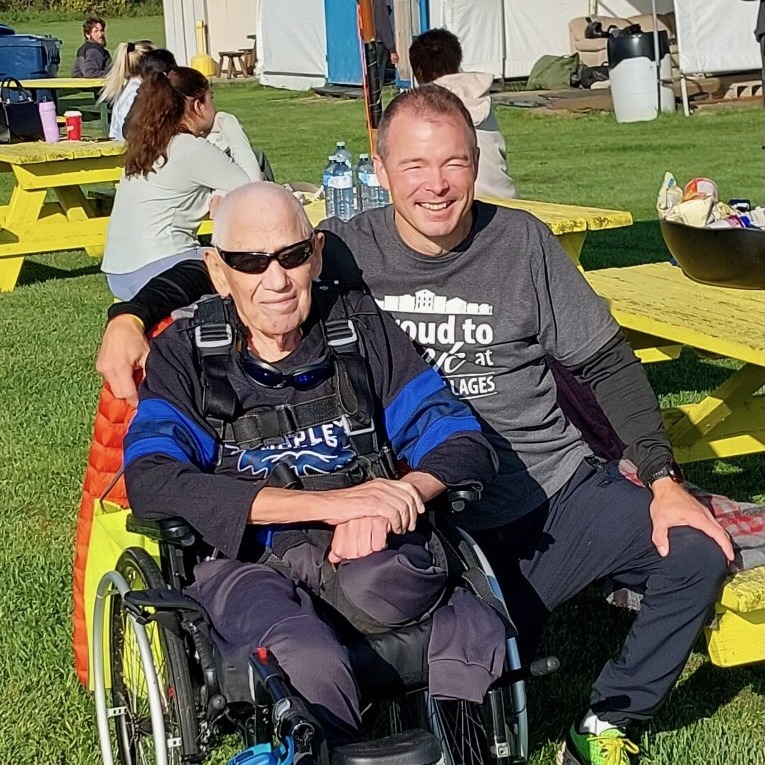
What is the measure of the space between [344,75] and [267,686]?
23.9 metres

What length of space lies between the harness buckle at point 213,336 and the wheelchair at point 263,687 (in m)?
0.40

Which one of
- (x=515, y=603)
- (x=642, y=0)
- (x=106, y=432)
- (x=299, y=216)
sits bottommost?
(x=515, y=603)

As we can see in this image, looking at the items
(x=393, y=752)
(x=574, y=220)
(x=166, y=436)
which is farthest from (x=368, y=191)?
(x=393, y=752)

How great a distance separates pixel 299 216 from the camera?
286cm

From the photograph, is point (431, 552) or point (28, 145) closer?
point (431, 552)

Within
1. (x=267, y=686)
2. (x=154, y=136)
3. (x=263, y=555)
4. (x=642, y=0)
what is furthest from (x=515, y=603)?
(x=642, y=0)

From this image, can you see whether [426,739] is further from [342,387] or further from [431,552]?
[342,387]

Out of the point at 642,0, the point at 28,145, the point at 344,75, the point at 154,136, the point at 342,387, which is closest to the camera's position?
the point at 342,387

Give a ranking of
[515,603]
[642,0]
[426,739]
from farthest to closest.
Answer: [642,0] < [515,603] < [426,739]

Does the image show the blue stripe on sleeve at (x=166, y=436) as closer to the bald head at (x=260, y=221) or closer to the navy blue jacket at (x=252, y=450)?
the navy blue jacket at (x=252, y=450)

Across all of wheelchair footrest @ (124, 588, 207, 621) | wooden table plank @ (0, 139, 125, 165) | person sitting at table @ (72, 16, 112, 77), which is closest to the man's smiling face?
wheelchair footrest @ (124, 588, 207, 621)

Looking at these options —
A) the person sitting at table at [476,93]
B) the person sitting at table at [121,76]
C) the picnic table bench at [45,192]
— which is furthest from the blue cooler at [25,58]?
the person sitting at table at [476,93]

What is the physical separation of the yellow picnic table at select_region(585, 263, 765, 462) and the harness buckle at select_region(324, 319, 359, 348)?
1.09 metres

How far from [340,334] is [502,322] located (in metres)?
0.46
